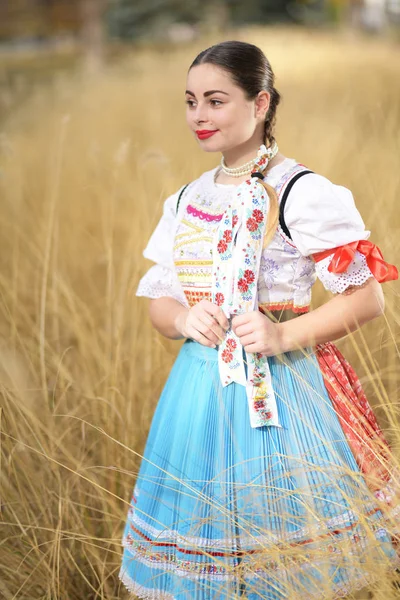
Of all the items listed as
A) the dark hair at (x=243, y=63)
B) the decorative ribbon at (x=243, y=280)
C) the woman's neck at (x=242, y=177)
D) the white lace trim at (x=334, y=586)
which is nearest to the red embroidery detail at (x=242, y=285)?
the decorative ribbon at (x=243, y=280)

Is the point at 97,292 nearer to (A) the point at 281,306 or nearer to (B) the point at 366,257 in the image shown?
(A) the point at 281,306

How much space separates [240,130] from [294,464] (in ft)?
1.96

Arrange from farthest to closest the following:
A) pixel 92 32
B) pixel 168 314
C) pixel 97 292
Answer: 1. pixel 92 32
2. pixel 97 292
3. pixel 168 314

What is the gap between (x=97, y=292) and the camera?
308 cm

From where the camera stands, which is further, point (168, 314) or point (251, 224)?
point (168, 314)

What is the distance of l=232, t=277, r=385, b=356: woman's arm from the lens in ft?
3.99

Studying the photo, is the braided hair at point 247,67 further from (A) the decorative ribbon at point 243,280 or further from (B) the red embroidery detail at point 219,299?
(B) the red embroidery detail at point 219,299

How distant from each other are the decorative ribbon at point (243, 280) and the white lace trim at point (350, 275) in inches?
4.7

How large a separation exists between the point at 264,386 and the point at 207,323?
0.15 m

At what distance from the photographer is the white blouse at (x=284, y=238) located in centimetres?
121

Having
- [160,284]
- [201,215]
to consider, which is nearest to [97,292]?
[160,284]

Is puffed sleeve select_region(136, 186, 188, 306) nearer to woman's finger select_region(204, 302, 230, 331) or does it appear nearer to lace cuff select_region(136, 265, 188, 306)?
lace cuff select_region(136, 265, 188, 306)

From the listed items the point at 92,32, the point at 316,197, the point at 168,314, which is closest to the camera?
the point at 316,197

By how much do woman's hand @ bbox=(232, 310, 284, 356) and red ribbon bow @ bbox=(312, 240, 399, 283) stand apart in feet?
0.47
